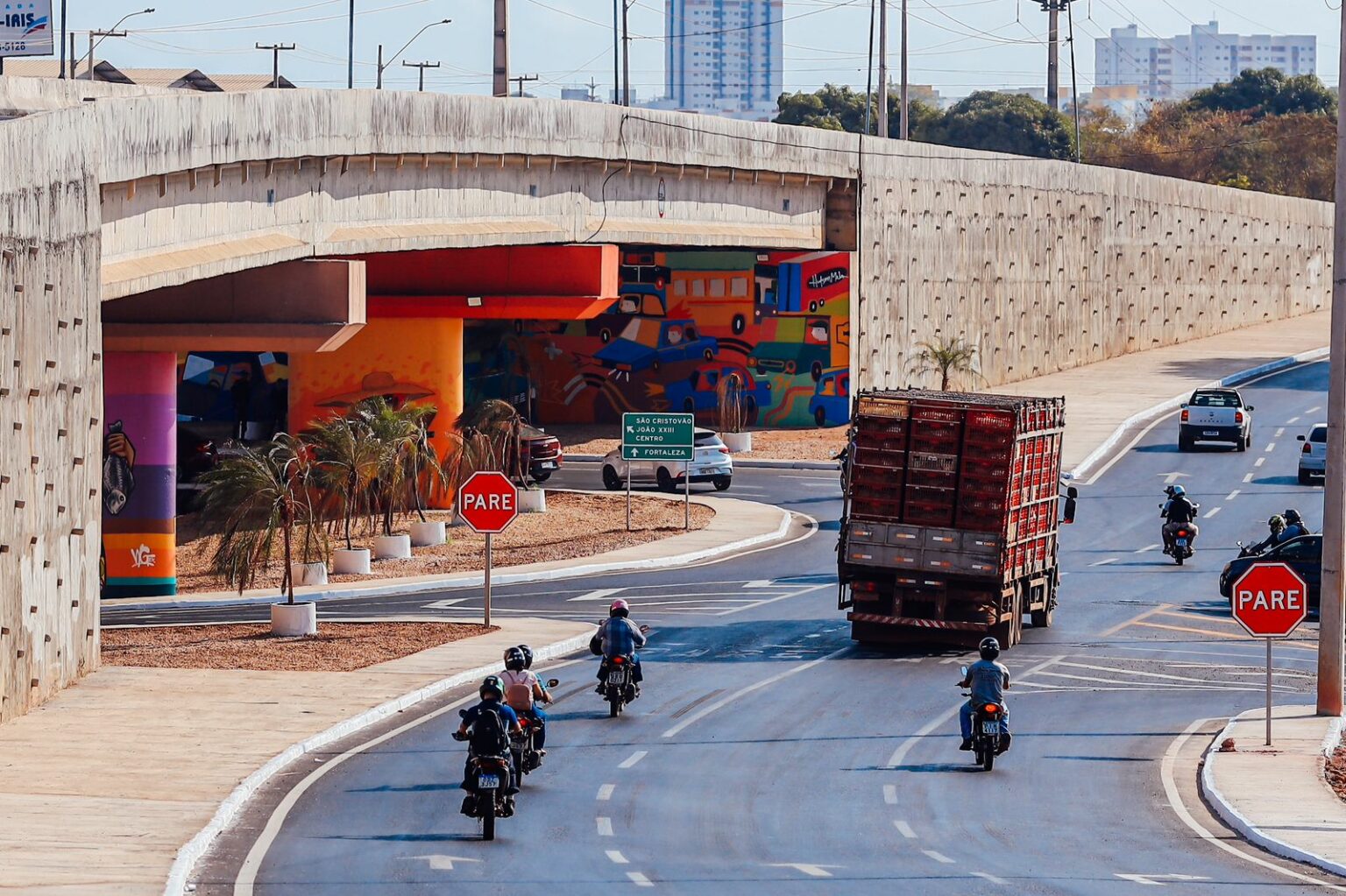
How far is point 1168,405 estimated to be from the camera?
2805 inches

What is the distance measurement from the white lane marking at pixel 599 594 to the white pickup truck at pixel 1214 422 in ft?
90.1

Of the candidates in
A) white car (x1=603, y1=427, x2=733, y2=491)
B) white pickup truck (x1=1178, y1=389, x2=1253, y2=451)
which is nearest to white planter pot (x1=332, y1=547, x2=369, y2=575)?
white car (x1=603, y1=427, x2=733, y2=491)

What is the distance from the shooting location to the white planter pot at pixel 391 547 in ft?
142

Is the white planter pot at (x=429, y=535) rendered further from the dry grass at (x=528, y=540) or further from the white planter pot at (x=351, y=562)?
the white planter pot at (x=351, y=562)

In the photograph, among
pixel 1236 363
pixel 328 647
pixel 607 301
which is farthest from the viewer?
pixel 1236 363

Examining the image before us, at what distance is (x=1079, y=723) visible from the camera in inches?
979

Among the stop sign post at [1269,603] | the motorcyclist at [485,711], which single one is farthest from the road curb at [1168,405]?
the motorcyclist at [485,711]

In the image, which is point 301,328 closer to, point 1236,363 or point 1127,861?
point 1127,861

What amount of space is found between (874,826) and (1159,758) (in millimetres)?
5154

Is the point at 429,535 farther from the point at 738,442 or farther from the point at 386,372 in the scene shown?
the point at 738,442

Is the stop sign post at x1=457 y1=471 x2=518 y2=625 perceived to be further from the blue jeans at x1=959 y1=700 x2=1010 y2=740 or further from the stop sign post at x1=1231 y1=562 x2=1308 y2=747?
the stop sign post at x1=1231 y1=562 x2=1308 y2=747

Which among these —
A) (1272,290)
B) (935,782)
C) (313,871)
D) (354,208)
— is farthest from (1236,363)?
(313,871)

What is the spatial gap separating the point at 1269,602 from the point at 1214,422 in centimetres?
3794

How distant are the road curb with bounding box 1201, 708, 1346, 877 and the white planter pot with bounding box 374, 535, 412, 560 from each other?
22.7 meters
